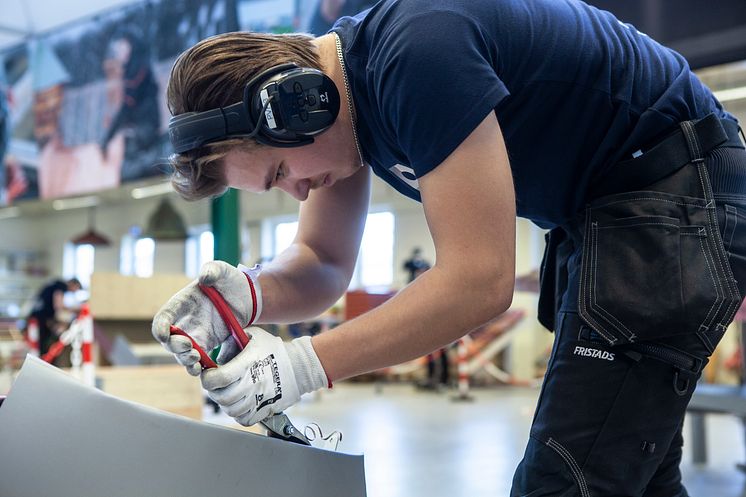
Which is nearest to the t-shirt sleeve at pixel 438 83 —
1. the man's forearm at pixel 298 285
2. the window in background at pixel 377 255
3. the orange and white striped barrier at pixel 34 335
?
the man's forearm at pixel 298 285

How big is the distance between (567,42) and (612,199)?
21cm

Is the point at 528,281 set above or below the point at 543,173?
below

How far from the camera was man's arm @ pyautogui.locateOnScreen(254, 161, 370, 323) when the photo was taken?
3.94 ft

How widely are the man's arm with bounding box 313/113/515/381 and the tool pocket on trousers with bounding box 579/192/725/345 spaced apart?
16 centimetres

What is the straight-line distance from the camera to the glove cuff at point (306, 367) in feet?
2.84

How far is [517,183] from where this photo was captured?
105cm

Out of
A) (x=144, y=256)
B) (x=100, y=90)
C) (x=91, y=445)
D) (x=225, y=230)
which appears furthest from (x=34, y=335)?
(x=144, y=256)

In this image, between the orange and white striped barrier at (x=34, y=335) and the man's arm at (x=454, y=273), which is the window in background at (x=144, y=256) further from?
the man's arm at (x=454, y=273)

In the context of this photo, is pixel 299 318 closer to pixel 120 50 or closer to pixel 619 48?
pixel 619 48

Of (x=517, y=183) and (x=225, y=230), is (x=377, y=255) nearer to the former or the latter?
(x=225, y=230)

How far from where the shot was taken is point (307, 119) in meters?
0.97

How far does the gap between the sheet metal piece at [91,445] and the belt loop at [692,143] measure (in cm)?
68

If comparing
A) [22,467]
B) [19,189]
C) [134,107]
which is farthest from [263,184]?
[19,189]

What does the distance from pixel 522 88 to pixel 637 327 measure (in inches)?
12.9
